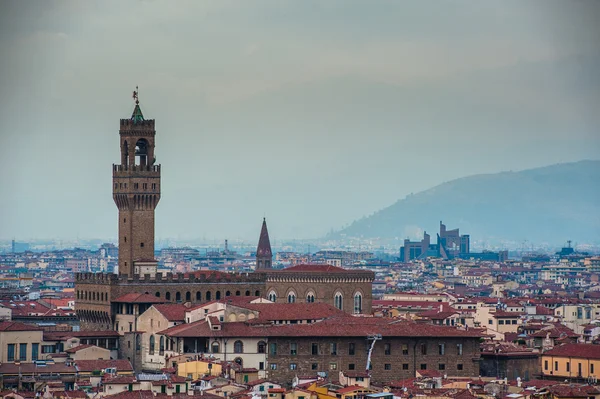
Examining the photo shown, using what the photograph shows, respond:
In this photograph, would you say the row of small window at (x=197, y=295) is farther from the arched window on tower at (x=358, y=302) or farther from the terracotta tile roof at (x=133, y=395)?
the terracotta tile roof at (x=133, y=395)

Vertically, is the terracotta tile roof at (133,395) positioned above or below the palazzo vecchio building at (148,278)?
below

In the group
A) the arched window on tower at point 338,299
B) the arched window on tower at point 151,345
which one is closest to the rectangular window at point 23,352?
the arched window on tower at point 151,345

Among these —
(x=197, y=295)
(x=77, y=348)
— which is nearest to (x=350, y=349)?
(x=77, y=348)

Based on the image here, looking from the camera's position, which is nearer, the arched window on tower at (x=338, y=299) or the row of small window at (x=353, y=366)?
the row of small window at (x=353, y=366)

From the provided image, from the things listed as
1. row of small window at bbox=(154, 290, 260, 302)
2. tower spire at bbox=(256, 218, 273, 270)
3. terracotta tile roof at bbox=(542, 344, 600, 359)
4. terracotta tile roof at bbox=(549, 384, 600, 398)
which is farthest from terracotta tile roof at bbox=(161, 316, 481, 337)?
tower spire at bbox=(256, 218, 273, 270)

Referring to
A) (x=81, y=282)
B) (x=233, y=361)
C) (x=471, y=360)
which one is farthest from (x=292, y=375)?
(x=81, y=282)

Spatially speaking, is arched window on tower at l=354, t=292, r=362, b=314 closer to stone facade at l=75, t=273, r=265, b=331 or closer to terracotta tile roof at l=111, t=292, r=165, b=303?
stone facade at l=75, t=273, r=265, b=331
